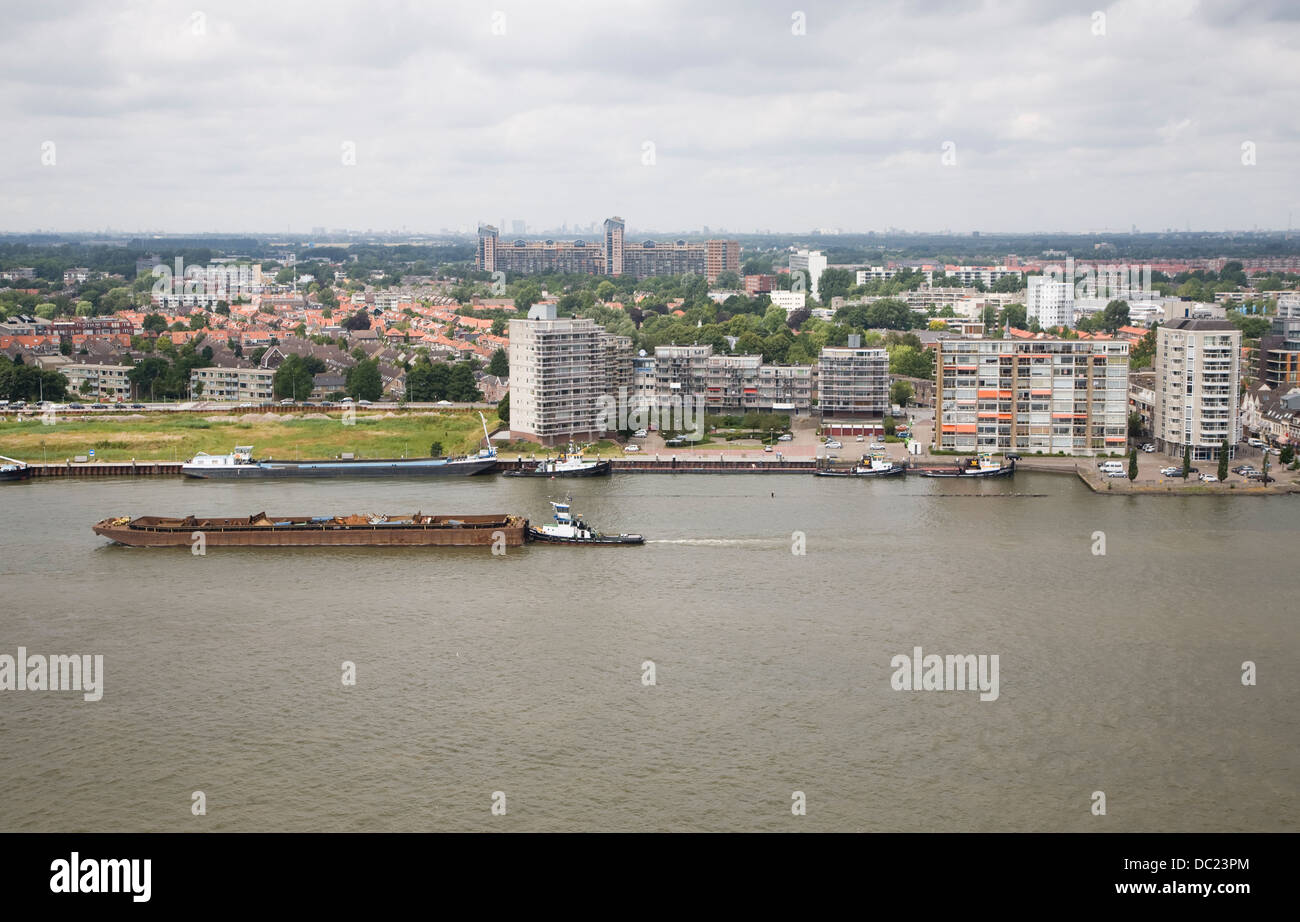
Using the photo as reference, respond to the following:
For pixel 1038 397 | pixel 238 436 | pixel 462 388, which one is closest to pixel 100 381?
pixel 462 388

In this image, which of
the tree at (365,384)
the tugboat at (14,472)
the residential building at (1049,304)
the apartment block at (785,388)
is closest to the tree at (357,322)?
the tree at (365,384)

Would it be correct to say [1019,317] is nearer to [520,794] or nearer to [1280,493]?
[1280,493]

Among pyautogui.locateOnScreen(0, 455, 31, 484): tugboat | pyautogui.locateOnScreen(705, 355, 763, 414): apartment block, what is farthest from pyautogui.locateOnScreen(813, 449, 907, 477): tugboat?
pyautogui.locateOnScreen(0, 455, 31, 484): tugboat

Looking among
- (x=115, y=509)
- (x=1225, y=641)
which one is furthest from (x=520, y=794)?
(x=115, y=509)

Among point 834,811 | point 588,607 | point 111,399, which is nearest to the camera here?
point 834,811

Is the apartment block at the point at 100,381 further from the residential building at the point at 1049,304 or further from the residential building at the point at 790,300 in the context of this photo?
the residential building at the point at 790,300

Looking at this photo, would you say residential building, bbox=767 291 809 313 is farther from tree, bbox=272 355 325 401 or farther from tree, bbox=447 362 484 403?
tree, bbox=272 355 325 401

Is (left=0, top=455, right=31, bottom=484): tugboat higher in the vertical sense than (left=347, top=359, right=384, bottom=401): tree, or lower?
lower
